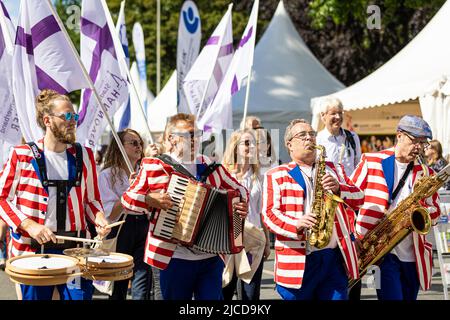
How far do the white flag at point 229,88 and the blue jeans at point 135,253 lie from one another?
11.8 feet

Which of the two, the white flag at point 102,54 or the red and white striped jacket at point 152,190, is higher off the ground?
the white flag at point 102,54

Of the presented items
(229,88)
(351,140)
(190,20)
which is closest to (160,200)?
(351,140)

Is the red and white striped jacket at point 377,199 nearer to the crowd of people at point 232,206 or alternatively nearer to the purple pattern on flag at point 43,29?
the crowd of people at point 232,206

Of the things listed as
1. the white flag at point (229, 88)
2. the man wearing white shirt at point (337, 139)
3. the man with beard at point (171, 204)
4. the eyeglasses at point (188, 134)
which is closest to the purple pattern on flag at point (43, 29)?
the man with beard at point (171, 204)

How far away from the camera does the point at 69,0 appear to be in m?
38.6

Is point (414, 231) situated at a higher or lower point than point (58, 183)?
lower

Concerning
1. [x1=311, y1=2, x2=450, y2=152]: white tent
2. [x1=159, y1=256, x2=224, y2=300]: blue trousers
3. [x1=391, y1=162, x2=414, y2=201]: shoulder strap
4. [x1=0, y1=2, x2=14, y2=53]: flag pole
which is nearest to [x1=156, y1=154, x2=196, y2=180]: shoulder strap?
[x1=159, y1=256, x2=224, y2=300]: blue trousers

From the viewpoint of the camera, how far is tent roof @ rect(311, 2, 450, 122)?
37.7ft

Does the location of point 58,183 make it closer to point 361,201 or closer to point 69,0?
point 361,201

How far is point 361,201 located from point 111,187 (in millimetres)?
2547

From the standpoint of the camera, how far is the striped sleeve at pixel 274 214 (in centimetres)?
504

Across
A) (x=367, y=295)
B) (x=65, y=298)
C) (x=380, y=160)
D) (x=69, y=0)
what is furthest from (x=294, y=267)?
(x=69, y=0)

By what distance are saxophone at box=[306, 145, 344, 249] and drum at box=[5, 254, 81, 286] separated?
60.9 inches

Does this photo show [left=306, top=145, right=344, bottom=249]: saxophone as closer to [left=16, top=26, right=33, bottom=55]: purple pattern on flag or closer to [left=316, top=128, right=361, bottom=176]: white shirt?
[left=316, top=128, right=361, bottom=176]: white shirt
